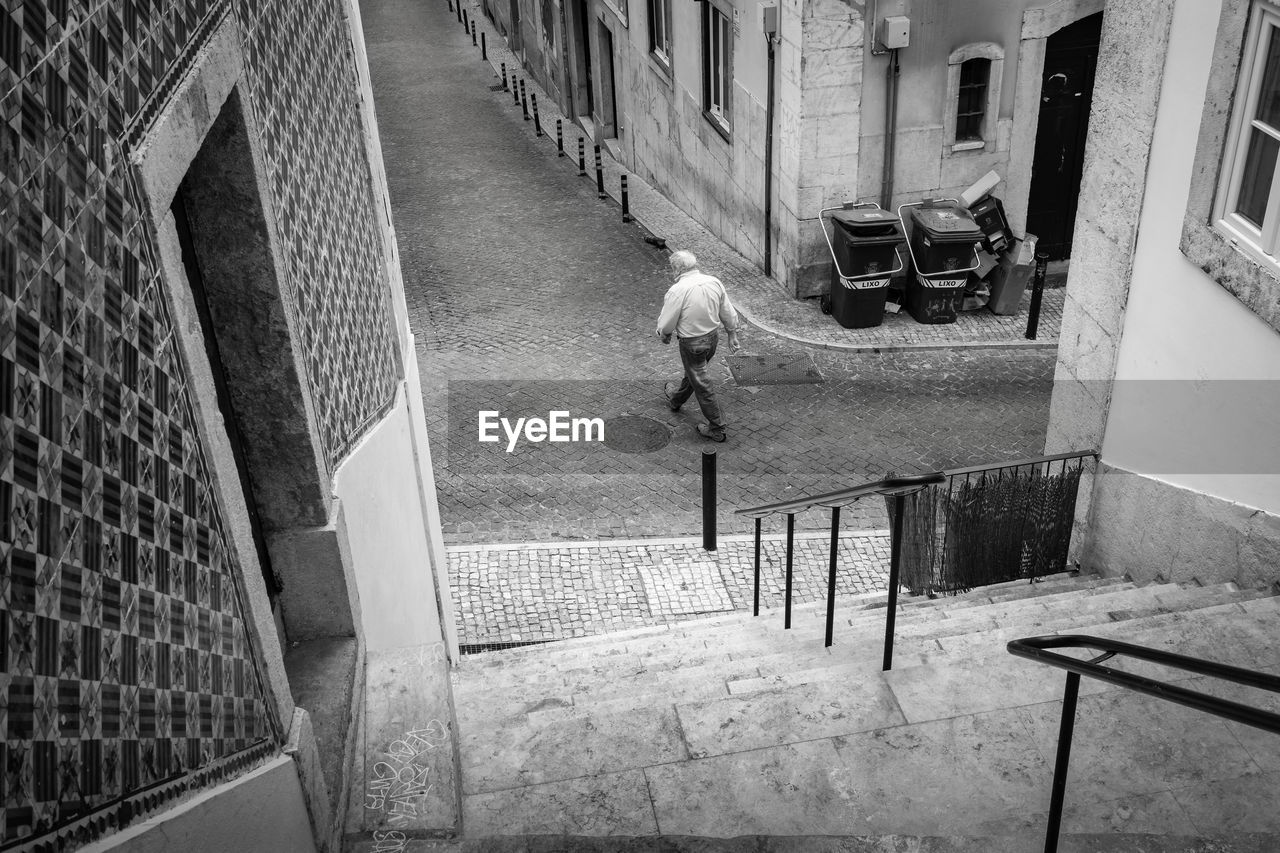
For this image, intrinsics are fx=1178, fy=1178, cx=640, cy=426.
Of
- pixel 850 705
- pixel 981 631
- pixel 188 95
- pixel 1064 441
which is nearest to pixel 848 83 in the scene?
pixel 1064 441

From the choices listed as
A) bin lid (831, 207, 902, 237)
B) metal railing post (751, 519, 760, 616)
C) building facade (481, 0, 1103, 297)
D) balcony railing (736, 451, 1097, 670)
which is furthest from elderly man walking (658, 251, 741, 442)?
metal railing post (751, 519, 760, 616)

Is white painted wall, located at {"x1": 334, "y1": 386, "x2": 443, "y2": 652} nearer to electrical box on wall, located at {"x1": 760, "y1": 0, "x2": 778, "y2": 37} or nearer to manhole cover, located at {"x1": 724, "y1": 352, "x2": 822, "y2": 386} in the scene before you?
manhole cover, located at {"x1": 724, "y1": 352, "x2": 822, "y2": 386}

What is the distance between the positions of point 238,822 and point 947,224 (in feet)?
33.9

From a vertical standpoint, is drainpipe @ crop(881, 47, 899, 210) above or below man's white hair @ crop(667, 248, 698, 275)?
above

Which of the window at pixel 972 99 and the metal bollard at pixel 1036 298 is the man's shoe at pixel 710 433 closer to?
the metal bollard at pixel 1036 298

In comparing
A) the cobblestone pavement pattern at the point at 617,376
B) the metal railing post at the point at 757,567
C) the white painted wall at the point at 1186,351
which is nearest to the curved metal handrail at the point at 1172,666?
the white painted wall at the point at 1186,351

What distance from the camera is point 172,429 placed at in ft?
9.32

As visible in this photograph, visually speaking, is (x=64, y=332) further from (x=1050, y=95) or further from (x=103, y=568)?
(x=1050, y=95)

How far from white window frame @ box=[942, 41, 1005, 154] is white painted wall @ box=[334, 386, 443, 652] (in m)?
7.77

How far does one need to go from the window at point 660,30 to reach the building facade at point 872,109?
63cm

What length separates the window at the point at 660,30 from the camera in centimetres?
1552

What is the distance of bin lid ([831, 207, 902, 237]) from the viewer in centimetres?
1173

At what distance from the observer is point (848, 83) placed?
11.6m

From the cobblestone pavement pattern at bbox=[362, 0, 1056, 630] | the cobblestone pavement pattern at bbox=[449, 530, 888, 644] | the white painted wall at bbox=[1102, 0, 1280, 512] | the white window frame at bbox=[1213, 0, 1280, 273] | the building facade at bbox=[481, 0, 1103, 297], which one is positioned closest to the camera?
the white window frame at bbox=[1213, 0, 1280, 273]
